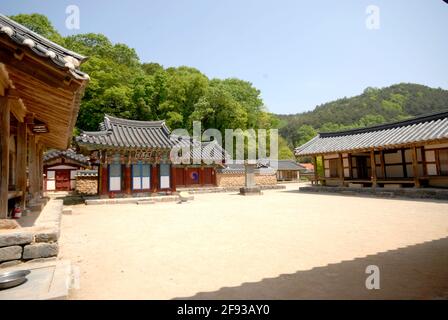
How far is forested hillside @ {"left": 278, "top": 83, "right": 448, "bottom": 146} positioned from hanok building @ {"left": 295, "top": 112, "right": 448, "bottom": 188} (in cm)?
5568

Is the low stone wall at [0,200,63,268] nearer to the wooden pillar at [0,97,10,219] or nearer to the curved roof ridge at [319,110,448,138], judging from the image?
the wooden pillar at [0,97,10,219]

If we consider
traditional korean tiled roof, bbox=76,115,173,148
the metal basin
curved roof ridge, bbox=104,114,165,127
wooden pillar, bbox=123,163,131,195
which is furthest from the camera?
curved roof ridge, bbox=104,114,165,127

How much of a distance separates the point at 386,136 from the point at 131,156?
57.8 feet

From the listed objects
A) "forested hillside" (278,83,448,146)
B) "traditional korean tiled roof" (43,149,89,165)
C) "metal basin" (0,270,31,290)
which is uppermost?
"forested hillside" (278,83,448,146)

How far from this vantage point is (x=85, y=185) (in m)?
21.3

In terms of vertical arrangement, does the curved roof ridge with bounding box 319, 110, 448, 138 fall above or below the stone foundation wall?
above

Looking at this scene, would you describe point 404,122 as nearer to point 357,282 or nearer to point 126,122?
point 357,282

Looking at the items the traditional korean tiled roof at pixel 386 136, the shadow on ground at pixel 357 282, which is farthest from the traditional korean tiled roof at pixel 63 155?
the shadow on ground at pixel 357 282

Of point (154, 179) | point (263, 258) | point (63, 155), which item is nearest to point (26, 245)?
point (263, 258)

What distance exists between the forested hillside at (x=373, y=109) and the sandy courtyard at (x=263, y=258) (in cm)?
7238

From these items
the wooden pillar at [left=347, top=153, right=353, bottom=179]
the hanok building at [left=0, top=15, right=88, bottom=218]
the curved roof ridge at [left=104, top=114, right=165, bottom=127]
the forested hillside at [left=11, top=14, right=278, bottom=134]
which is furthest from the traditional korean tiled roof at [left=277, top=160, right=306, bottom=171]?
the hanok building at [left=0, top=15, right=88, bottom=218]

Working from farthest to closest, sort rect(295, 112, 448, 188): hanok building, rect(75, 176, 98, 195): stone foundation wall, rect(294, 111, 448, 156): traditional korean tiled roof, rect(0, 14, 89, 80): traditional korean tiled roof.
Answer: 1. rect(75, 176, 98, 195): stone foundation wall
2. rect(295, 112, 448, 188): hanok building
3. rect(294, 111, 448, 156): traditional korean tiled roof
4. rect(0, 14, 89, 80): traditional korean tiled roof

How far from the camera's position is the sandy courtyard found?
11.6 feet
